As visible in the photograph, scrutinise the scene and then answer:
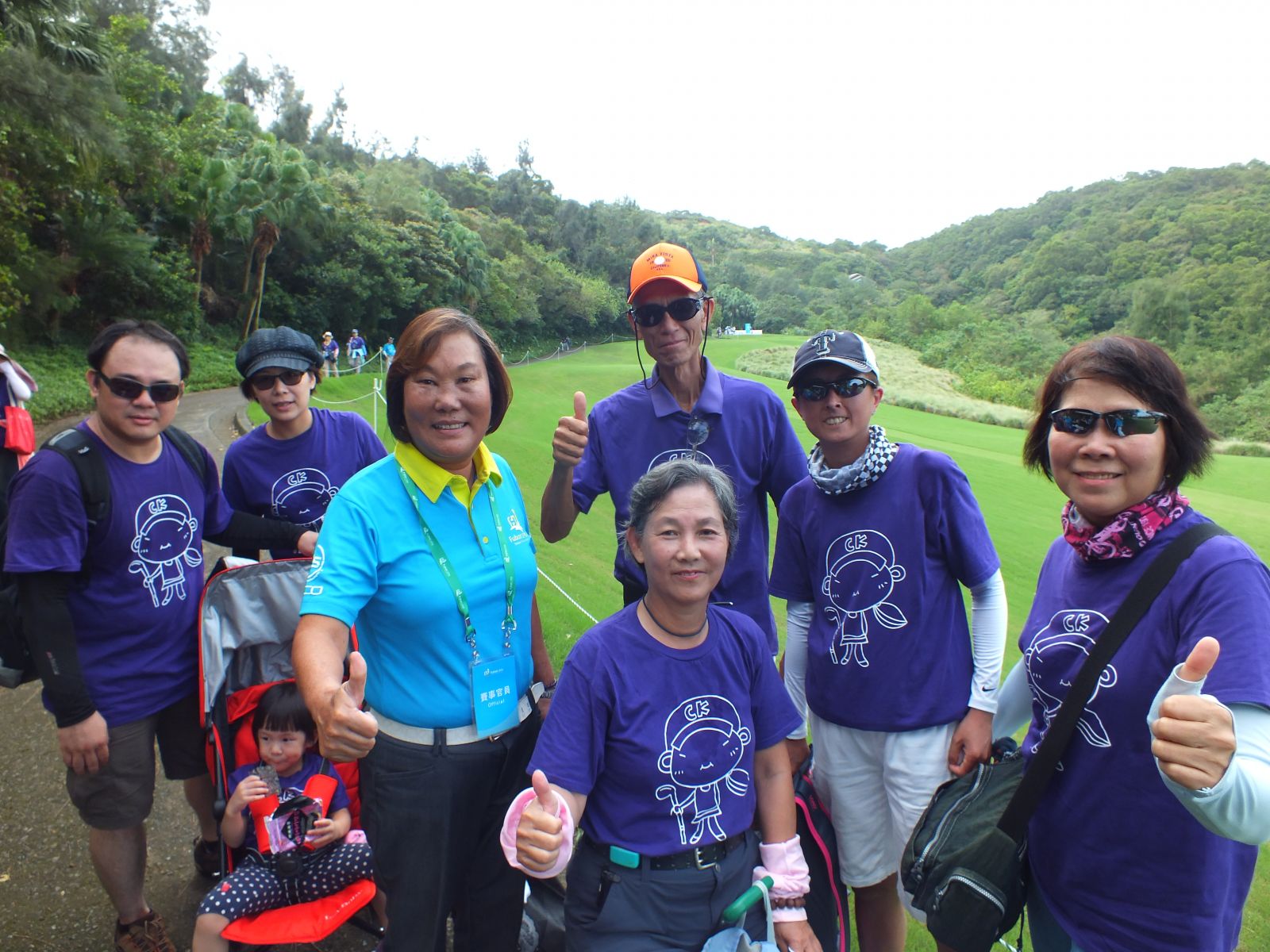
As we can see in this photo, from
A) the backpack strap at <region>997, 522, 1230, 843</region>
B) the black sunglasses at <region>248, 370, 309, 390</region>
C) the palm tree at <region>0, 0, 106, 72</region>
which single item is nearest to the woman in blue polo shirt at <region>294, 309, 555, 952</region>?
the black sunglasses at <region>248, 370, 309, 390</region>

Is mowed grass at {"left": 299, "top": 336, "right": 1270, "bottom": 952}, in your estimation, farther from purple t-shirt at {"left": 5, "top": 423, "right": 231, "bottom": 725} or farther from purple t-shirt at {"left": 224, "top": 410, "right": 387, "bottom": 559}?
purple t-shirt at {"left": 5, "top": 423, "right": 231, "bottom": 725}

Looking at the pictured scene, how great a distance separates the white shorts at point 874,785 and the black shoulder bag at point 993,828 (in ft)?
0.90

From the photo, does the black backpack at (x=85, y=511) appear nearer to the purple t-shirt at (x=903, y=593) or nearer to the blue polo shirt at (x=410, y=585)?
the blue polo shirt at (x=410, y=585)

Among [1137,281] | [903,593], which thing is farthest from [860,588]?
[1137,281]

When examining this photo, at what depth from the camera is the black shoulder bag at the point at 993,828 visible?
174 cm

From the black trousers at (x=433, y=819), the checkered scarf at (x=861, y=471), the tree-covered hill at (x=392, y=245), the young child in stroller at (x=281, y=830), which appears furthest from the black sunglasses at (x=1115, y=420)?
the tree-covered hill at (x=392, y=245)

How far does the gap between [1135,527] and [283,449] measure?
3154 millimetres

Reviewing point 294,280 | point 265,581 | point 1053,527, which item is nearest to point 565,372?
point 294,280

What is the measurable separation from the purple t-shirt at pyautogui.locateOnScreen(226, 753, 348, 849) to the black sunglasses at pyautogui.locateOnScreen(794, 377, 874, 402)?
226cm

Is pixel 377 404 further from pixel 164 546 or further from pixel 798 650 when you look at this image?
pixel 798 650

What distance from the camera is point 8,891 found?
3.00m

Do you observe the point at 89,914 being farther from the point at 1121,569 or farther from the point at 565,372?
the point at 565,372

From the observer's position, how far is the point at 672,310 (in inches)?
109

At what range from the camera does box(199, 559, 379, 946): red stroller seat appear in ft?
8.96
